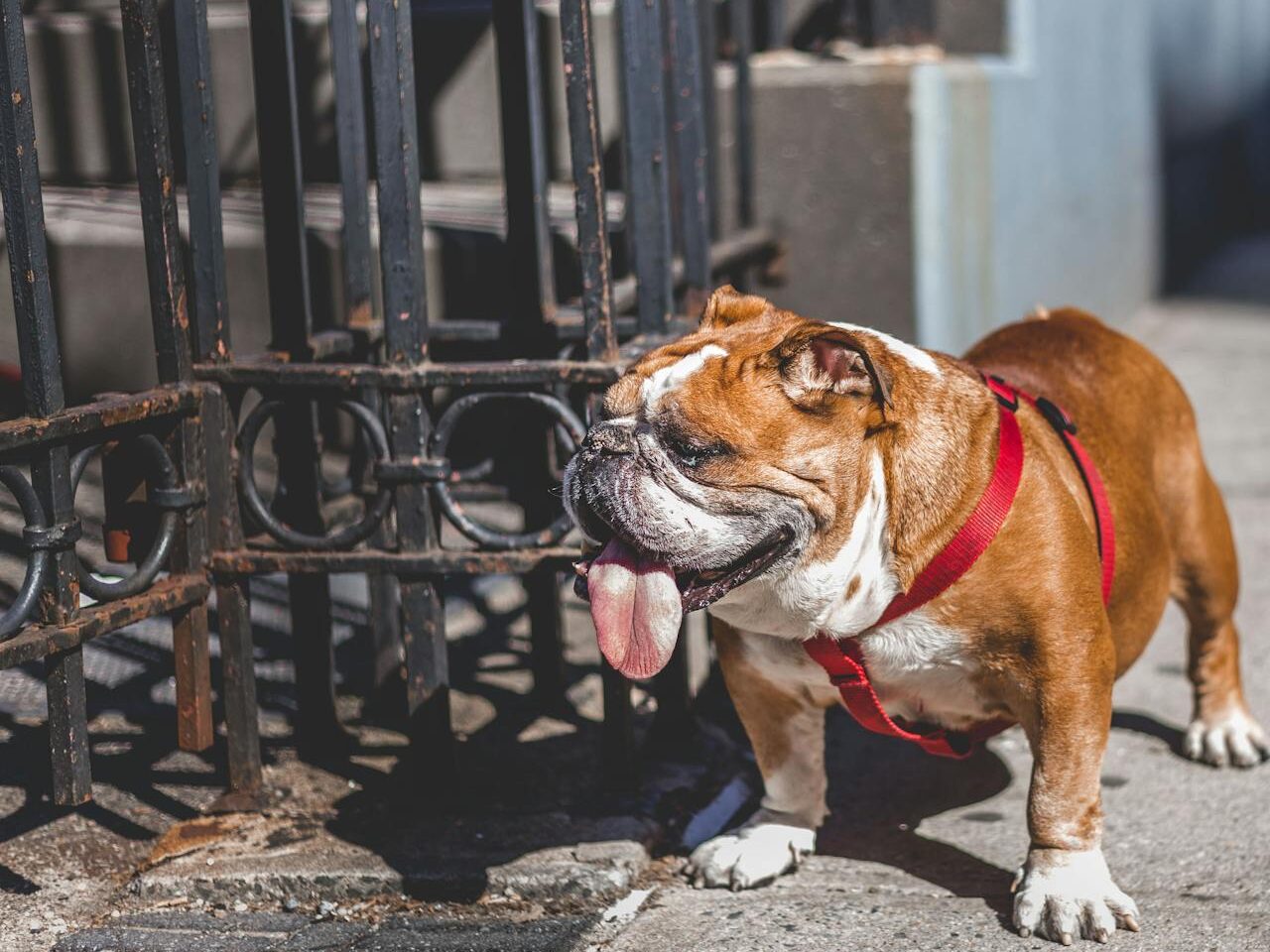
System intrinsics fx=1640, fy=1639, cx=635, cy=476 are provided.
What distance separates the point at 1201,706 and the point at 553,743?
1.67 metres

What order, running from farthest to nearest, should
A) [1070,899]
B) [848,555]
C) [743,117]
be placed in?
[743,117]
[1070,899]
[848,555]

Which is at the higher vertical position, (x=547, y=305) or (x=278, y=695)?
(x=547, y=305)

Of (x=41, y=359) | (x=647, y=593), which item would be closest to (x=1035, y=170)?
(x=647, y=593)

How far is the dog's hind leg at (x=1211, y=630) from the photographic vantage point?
404cm

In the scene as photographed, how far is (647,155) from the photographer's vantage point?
12.7ft

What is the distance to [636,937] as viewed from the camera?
3.32 metres

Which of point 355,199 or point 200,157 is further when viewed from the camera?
point 355,199

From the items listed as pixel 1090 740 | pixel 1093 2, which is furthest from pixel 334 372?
pixel 1093 2

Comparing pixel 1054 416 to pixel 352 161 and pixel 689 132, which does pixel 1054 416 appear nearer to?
pixel 689 132

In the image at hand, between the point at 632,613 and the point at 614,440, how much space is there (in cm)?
33

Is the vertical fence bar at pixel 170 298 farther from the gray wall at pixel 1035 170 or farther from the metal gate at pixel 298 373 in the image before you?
the gray wall at pixel 1035 170

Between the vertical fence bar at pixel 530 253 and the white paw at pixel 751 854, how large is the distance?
76cm

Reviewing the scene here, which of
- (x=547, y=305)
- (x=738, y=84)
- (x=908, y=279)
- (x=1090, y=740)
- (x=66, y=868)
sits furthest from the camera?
(x=908, y=279)

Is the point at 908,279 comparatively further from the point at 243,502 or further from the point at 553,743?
the point at 243,502
